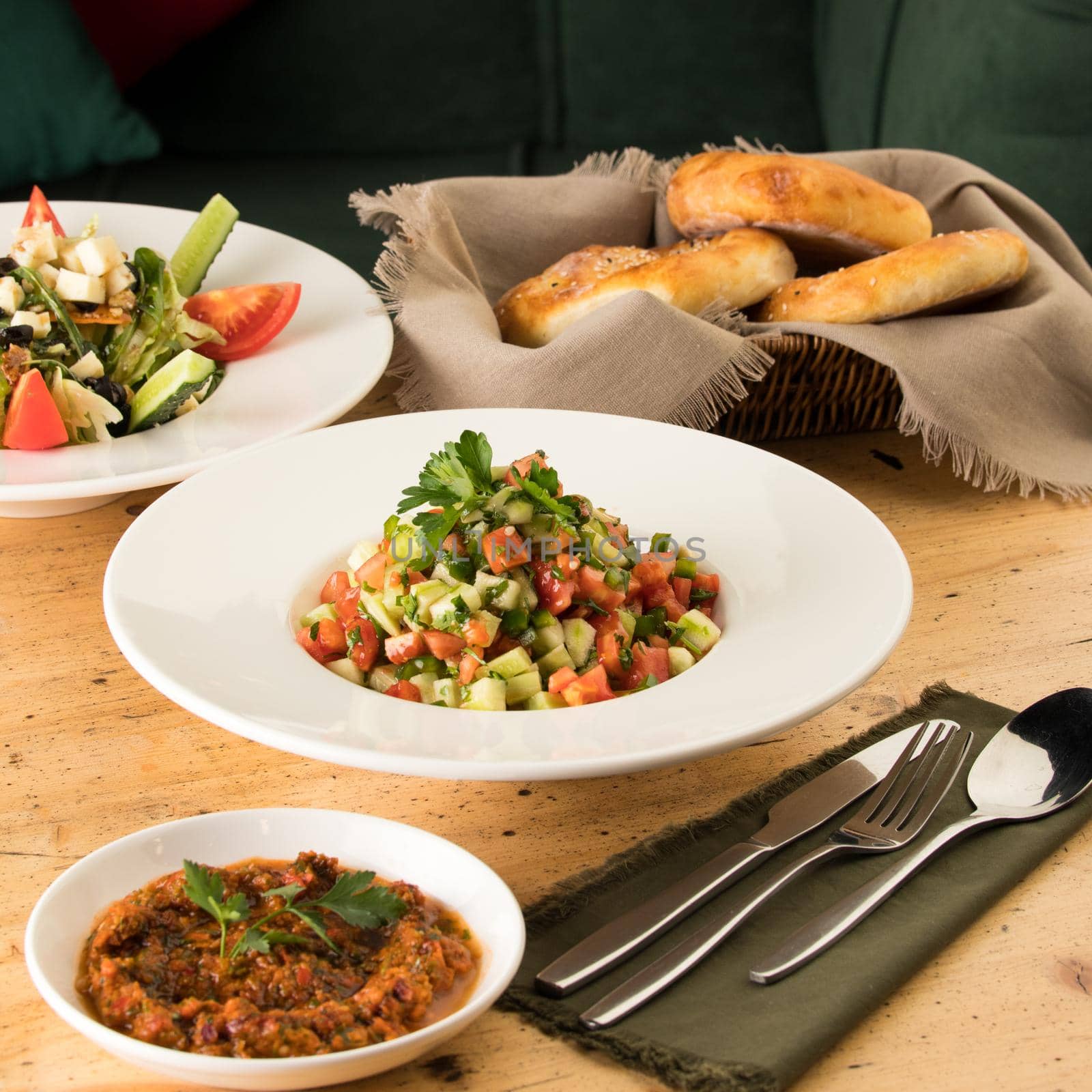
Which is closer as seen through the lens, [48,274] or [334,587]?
[334,587]

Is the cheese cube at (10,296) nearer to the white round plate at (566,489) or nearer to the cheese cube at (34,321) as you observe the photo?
the cheese cube at (34,321)

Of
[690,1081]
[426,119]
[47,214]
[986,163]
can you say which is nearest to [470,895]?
[690,1081]

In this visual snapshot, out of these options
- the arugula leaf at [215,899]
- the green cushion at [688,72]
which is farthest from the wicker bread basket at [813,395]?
the green cushion at [688,72]

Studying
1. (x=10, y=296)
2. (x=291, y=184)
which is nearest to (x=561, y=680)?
(x=10, y=296)

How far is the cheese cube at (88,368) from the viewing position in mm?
1950

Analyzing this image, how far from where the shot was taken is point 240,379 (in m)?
2.05

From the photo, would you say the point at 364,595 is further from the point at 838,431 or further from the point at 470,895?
the point at 838,431

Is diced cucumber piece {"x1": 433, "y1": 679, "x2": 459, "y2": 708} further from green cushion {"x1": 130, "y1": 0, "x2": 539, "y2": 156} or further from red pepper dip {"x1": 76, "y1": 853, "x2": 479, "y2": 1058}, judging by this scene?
green cushion {"x1": 130, "y1": 0, "x2": 539, "y2": 156}

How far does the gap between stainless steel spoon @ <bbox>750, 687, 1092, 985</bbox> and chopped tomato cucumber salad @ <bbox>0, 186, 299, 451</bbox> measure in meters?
1.25

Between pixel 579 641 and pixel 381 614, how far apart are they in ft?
0.73

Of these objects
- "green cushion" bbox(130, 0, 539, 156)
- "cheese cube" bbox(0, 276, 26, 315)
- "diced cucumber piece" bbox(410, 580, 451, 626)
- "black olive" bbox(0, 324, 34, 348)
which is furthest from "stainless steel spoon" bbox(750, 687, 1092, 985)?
"green cushion" bbox(130, 0, 539, 156)

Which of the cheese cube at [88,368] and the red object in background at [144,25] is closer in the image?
the cheese cube at [88,368]

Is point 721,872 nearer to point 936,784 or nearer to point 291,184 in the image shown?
point 936,784

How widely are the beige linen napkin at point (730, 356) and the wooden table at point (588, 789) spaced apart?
A: 127 mm
